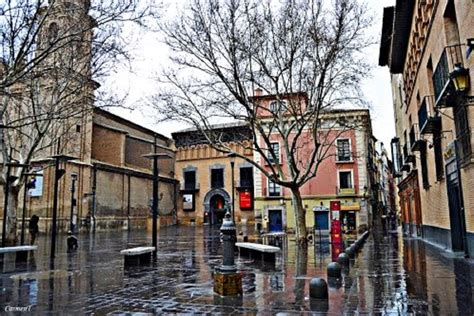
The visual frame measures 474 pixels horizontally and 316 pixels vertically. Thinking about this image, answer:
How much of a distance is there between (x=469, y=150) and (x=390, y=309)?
22.4 feet

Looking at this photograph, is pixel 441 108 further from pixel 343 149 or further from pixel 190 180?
pixel 190 180

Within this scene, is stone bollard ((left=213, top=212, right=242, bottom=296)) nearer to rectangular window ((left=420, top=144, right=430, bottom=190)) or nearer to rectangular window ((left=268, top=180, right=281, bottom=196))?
rectangular window ((left=420, top=144, right=430, bottom=190))

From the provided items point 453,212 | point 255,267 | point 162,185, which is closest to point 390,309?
point 255,267

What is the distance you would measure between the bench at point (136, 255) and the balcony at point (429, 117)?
10488 millimetres

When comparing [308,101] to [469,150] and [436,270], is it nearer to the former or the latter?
[469,150]

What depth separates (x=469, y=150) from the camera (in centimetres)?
1102

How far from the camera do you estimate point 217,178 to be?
51688mm

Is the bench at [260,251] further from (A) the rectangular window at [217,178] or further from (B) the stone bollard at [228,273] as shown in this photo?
(A) the rectangular window at [217,178]

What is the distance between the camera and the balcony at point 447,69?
431 inches

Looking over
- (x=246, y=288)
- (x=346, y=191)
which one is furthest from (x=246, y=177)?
(x=246, y=288)

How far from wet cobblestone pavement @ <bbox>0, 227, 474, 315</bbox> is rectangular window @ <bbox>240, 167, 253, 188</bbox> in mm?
36282

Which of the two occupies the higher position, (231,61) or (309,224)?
(231,61)

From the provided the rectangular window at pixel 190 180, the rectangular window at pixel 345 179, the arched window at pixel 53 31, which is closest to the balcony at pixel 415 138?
the rectangular window at pixel 345 179

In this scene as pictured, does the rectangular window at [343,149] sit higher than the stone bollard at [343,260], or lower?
higher
